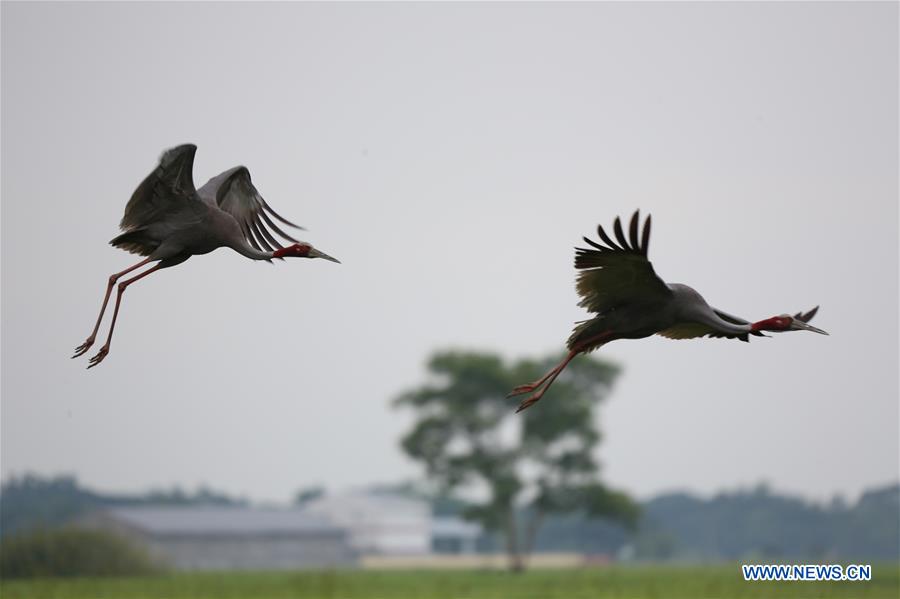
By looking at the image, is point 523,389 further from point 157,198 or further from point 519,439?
point 519,439

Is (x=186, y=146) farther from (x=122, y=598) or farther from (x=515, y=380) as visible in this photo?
(x=515, y=380)

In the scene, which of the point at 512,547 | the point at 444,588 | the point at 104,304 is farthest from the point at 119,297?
the point at 512,547

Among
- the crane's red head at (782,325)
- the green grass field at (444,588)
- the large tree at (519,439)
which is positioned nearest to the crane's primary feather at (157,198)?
the crane's red head at (782,325)

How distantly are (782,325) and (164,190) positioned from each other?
18.3ft

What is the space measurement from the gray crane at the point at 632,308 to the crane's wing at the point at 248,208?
345 cm

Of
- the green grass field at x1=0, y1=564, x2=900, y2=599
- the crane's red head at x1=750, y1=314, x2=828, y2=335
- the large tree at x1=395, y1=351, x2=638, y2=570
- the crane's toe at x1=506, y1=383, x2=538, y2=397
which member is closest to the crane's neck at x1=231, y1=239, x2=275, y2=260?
the crane's toe at x1=506, y1=383, x2=538, y2=397

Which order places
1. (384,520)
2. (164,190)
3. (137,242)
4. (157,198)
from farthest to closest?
(384,520) → (137,242) → (157,198) → (164,190)

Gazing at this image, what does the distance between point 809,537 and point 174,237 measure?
8118 cm

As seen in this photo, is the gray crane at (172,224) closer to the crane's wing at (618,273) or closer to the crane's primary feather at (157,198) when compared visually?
the crane's primary feather at (157,198)

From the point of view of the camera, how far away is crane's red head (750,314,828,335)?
1235cm

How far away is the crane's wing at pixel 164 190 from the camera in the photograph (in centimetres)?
1365

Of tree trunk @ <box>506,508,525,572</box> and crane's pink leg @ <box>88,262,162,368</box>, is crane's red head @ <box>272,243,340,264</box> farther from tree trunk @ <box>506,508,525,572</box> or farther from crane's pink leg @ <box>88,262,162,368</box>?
tree trunk @ <box>506,508,525,572</box>

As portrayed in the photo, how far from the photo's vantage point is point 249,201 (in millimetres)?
15508

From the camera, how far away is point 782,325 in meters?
12.4
